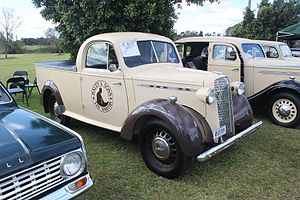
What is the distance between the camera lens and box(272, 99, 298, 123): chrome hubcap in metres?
6.30

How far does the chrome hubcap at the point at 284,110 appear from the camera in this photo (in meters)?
6.30

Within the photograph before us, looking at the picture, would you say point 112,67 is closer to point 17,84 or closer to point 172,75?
point 172,75

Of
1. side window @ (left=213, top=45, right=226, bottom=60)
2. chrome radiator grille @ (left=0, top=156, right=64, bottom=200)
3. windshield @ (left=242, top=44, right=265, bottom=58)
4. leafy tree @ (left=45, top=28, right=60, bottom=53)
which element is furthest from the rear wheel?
leafy tree @ (left=45, top=28, right=60, bottom=53)

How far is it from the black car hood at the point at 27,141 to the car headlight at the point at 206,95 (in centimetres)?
181

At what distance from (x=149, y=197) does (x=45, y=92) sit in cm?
372

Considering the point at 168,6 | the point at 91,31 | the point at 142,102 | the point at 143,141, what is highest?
the point at 168,6

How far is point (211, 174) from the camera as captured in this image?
404 cm

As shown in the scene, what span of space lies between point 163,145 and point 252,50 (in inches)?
193

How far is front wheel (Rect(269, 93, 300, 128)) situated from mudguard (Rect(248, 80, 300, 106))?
0.45 ft

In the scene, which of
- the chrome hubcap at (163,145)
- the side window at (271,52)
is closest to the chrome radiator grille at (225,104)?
the chrome hubcap at (163,145)

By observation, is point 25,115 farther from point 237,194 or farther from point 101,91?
point 237,194

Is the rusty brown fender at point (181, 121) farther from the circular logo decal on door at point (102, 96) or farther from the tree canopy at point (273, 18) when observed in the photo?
the tree canopy at point (273, 18)

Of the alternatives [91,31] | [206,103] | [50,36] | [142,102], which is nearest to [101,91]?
[142,102]

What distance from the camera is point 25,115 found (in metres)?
3.06
